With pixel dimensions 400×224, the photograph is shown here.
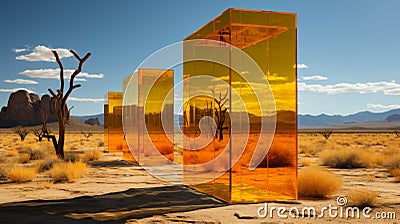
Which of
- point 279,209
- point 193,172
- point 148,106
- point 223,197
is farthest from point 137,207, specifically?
point 148,106

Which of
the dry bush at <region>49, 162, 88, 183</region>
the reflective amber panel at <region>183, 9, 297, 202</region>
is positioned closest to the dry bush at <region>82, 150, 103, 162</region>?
the dry bush at <region>49, 162, 88, 183</region>

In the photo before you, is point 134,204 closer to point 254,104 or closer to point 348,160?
point 254,104

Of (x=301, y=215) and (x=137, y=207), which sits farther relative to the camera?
(x=137, y=207)

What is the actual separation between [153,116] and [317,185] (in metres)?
10.2

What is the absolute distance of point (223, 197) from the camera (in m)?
9.83

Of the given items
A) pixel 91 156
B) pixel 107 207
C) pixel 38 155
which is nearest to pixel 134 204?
pixel 107 207

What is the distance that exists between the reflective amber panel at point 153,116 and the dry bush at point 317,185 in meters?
8.97

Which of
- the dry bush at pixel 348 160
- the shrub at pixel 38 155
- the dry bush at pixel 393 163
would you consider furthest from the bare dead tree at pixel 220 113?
the shrub at pixel 38 155

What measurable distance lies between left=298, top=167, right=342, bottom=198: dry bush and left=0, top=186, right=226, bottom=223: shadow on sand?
2.15 m

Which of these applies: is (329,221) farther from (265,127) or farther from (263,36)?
(263,36)

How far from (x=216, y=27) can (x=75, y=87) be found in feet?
26.8

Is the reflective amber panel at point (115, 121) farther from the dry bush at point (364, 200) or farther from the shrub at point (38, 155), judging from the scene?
the dry bush at point (364, 200)

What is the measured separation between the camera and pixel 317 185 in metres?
10.3

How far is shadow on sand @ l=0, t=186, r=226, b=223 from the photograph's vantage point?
312 inches
